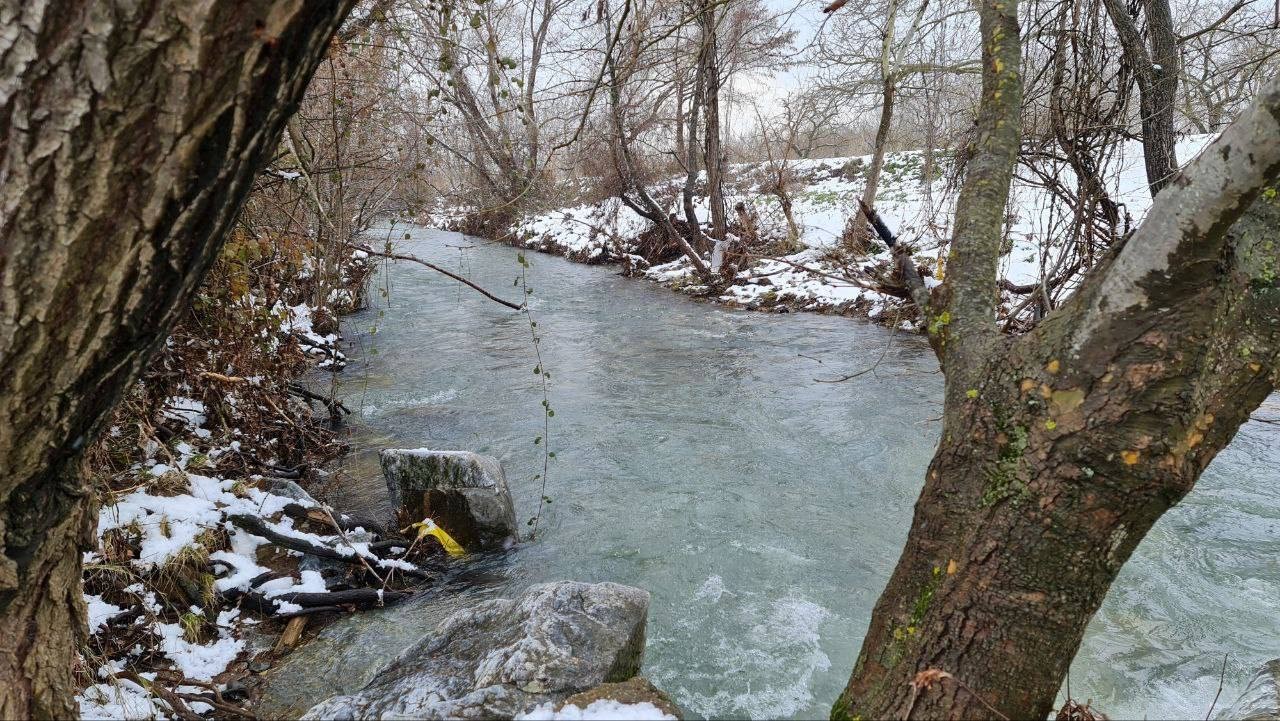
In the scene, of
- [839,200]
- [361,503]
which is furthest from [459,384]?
[839,200]

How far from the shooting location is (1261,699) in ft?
8.75

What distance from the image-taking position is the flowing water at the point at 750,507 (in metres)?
3.57

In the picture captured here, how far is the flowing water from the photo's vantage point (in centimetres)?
357

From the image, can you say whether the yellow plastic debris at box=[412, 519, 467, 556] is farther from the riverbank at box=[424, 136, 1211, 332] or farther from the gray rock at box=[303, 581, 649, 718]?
the riverbank at box=[424, 136, 1211, 332]

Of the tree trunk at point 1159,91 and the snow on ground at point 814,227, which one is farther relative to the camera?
the snow on ground at point 814,227

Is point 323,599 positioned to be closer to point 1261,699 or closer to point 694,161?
point 1261,699

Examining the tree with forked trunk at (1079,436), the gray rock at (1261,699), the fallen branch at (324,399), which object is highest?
the tree with forked trunk at (1079,436)

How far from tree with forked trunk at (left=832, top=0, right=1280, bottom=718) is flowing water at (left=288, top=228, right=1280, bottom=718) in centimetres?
168

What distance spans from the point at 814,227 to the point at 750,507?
7513 millimetres

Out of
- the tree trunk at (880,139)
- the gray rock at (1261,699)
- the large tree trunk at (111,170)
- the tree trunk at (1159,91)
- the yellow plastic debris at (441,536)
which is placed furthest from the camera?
the tree trunk at (880,139)

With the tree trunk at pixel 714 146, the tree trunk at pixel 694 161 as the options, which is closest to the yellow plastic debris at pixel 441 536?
the tree trunk at pixel 694 161

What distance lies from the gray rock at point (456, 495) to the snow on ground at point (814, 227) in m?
6.46

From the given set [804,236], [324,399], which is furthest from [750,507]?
[804,236]

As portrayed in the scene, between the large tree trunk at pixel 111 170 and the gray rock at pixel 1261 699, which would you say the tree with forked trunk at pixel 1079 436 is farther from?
the large tree trunk at pixel 111 170
